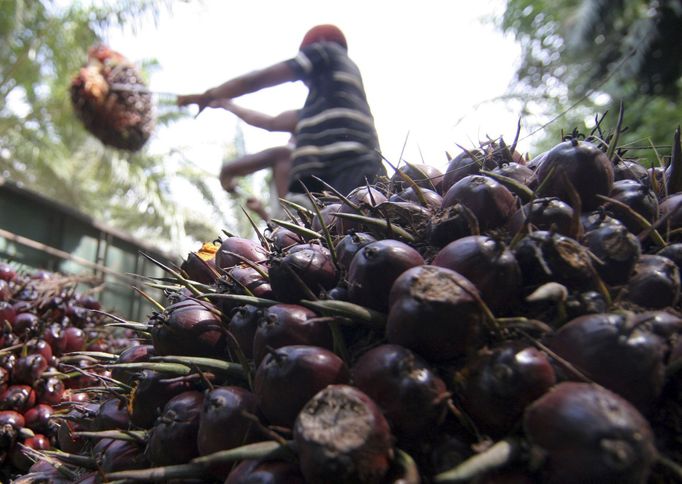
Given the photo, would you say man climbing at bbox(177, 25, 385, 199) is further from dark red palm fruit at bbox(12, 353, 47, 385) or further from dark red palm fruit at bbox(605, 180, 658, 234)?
dark red palm fruit at bbox(605, 180, 658, 234)

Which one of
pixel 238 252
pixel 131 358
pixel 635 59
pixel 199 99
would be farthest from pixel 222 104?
pixel 635 59

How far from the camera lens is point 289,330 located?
0.81 m

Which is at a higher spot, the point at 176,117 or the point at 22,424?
the point at 176,117

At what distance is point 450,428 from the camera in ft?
2.33

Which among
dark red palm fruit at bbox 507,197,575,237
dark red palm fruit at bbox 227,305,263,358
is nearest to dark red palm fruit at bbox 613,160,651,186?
dark red palm fruit at bbox 507,197,575,237

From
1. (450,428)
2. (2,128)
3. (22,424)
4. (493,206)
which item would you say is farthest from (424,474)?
(2,128)

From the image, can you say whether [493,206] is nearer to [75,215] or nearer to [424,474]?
[424,474]

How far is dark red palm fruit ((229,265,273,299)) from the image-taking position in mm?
982

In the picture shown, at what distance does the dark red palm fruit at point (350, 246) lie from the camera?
904mm

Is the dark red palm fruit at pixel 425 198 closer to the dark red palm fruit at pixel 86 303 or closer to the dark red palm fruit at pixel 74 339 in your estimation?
the dark red palm fruit at pixel 74 339

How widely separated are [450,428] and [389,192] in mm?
537

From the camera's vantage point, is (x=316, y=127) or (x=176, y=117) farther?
(x=176, y=117)

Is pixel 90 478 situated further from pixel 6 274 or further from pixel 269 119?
pixel 269 119

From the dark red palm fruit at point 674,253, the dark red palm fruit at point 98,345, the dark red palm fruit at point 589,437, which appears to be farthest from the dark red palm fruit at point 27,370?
the dark red palm fruit at point 674,253
